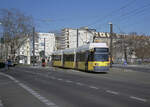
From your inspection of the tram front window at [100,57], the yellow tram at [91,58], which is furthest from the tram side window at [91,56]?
the tram front window at [100,57]

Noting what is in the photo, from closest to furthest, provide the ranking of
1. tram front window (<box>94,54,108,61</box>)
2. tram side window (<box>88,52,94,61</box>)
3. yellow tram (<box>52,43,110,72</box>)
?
yellow tram (<box>52,43,110,72</box>)
tram front window (<box>94,54,108,61</box>)
tram side window (<box>88,52,94,61</box>)

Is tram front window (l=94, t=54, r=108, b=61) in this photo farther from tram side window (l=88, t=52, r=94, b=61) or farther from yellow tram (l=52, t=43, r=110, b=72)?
tram side window (l=88, t=52, r=94, b=61)

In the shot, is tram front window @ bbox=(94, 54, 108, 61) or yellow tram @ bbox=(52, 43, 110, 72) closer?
yellow tram @ bbox=(52, 43, 110, 72)

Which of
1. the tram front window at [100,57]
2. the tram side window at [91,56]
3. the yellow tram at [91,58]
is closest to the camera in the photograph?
the yellow tram at [91,58]

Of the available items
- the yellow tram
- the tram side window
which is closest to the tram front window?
the yellow tram

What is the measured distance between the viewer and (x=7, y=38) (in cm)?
6350

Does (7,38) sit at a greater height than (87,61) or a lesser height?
greater

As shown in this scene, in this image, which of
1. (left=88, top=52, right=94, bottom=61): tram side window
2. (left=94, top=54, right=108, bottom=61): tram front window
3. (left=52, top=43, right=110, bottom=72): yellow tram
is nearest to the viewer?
(left=52, top=43, right=110, bottom=72): yellow tram

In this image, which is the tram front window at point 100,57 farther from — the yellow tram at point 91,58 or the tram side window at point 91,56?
the tram side window at point 91,56

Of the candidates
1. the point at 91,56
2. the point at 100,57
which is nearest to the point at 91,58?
the point at 91,56

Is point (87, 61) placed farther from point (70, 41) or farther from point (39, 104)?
point (70, 41)

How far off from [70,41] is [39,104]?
482 ft

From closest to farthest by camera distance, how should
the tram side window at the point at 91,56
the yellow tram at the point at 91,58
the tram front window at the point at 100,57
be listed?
the yellow tram at the point at 91,58, the tram front window at the point at 100,57, the tram side window at the point at 91,56

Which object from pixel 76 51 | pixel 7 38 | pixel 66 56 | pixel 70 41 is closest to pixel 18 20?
pixel 7 38
